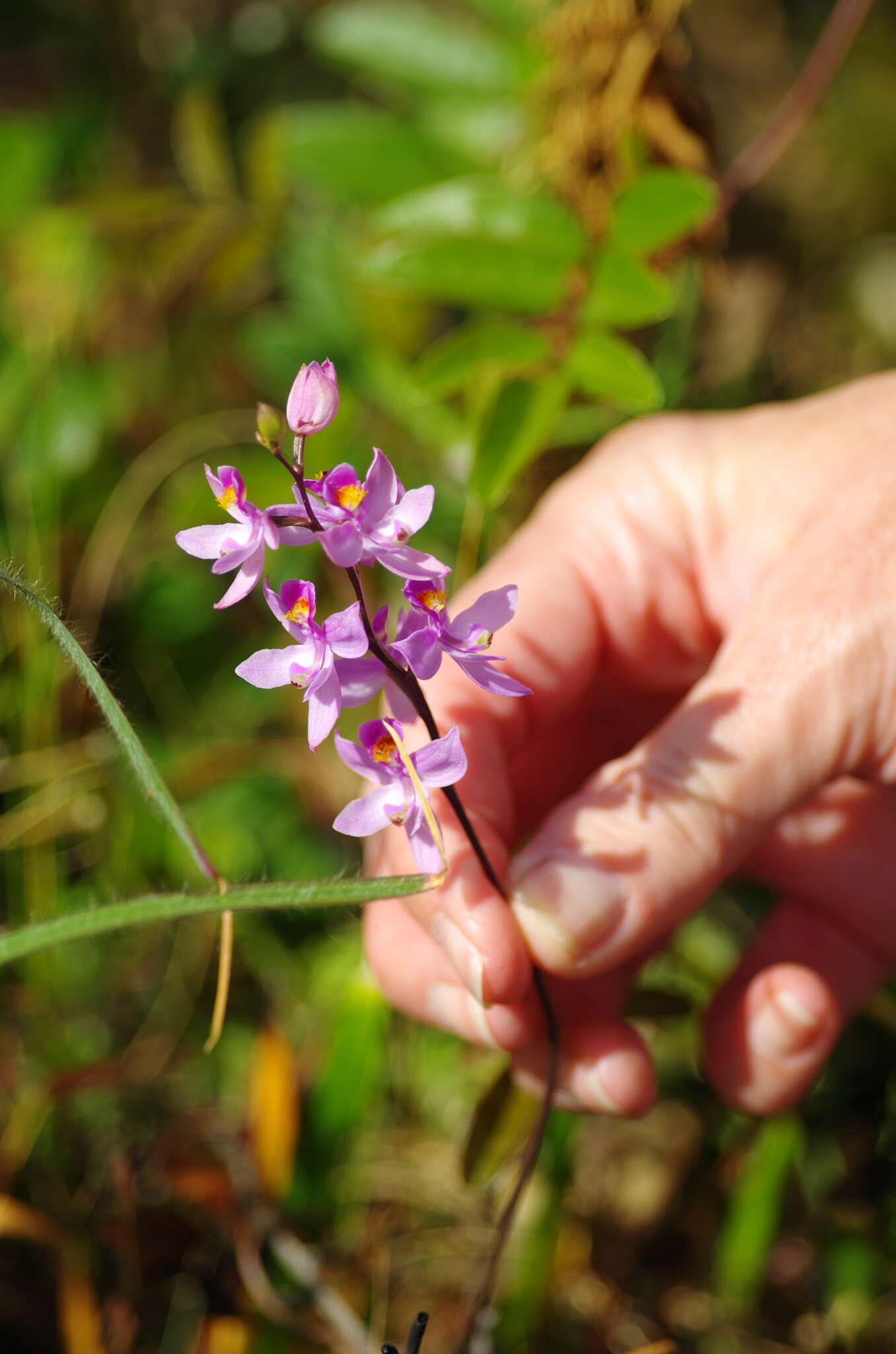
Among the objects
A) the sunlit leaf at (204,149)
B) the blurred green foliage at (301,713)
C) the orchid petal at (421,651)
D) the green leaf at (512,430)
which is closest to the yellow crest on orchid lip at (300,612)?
the orchid petal at (421,651)

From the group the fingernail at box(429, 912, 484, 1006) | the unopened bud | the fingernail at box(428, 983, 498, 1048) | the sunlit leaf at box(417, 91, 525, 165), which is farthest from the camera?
the sunlit leaf at box(417, 91, 525, 165)

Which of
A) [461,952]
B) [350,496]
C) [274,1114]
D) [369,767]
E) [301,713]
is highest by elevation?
[350,496]

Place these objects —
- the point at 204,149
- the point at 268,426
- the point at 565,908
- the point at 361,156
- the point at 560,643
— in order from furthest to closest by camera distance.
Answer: the point at 204,149, the point at 361,156, the point at 560,643, the point at 565,908, the point at 268,426

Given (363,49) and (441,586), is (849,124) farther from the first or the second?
(441,586)

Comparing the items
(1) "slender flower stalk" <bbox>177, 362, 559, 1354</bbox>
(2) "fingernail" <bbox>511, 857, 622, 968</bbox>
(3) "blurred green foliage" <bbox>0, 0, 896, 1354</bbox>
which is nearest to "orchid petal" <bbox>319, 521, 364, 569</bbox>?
(1) "slender flower stalk" <bbox>177, 362, 559, 1354</bbox>

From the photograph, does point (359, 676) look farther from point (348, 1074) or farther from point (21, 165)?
point (21, 165)

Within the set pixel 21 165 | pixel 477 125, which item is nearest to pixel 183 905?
pixel 477 125

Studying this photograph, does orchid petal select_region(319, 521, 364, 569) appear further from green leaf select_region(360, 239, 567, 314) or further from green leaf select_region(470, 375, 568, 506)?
green leaf select_region(360, 239, 567, 314)

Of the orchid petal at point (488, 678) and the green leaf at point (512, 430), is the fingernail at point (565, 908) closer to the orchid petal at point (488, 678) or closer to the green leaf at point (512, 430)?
the orchid petal at point (488, 678)
